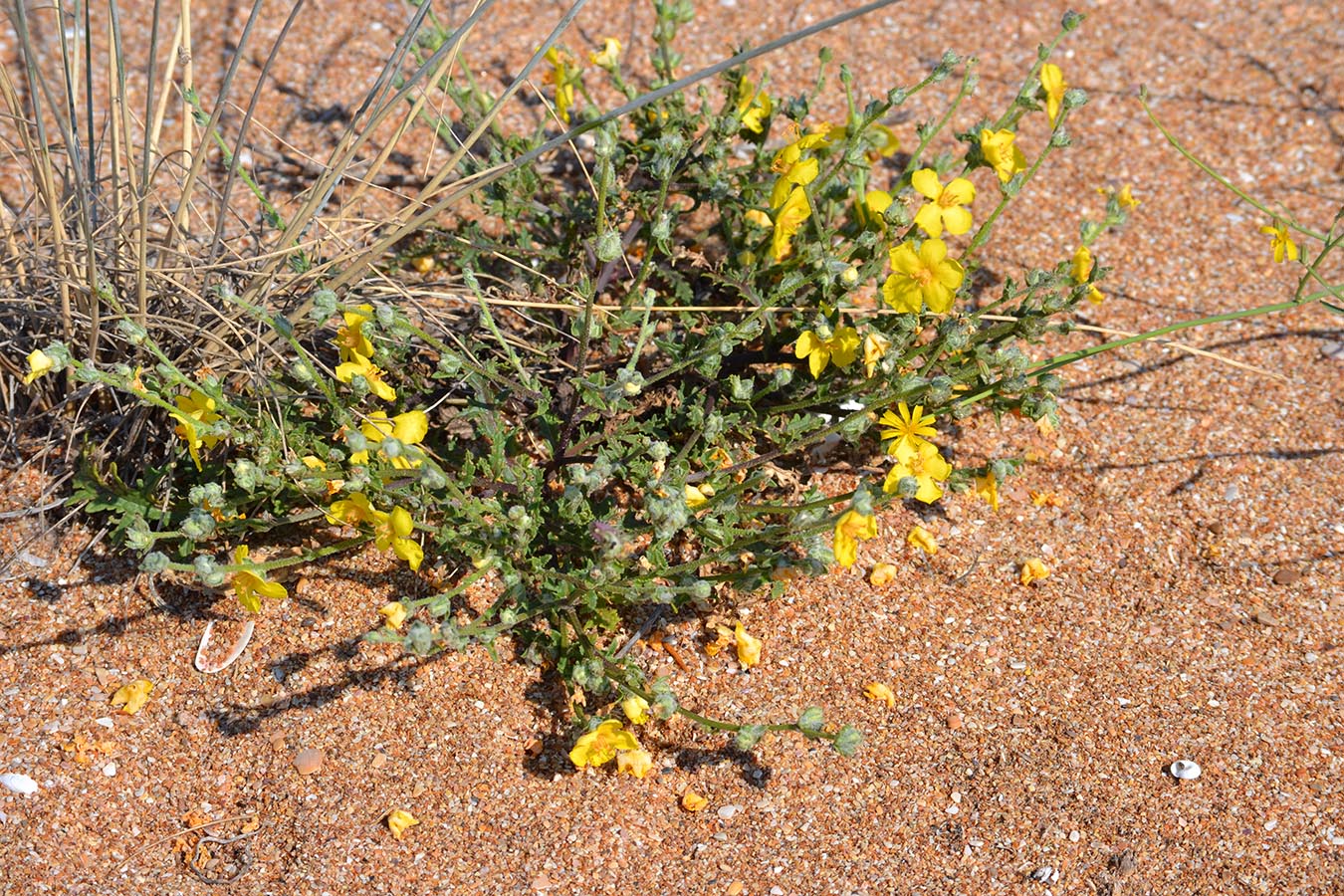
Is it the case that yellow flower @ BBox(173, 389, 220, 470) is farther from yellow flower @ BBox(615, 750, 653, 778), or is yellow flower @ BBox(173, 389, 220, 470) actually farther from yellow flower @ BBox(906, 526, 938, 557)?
yellow flower @ BBox(906, 526, 938, 557)

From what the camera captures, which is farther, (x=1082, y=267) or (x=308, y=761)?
(x=1082, y=267)

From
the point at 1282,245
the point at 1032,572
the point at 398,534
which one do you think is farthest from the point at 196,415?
the point at 1282,245

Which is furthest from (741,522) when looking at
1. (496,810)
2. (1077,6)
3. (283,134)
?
(1077,6)

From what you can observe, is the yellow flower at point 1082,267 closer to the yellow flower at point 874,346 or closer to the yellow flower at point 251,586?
the yellow flower at point 874,346

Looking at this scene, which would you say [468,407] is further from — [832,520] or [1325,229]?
[1325,229]

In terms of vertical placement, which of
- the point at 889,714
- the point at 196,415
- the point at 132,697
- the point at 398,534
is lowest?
the point at 889,714

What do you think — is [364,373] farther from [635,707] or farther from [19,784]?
[19,784]

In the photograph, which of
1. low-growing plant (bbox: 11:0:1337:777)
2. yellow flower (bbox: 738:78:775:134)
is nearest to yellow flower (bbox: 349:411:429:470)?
low-growing plant (bbox: 11:0:1337:777)
